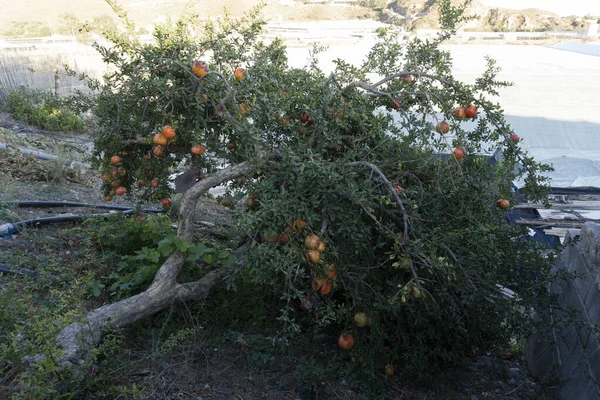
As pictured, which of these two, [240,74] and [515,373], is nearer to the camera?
[240,74]

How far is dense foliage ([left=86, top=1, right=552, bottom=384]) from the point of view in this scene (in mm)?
2484

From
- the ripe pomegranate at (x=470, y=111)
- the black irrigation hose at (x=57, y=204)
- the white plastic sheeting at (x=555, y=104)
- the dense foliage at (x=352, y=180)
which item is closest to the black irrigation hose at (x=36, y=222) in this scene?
the black irrigation hose at (x=57, y=204)

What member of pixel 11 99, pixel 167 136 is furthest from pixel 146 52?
pixel 11 99

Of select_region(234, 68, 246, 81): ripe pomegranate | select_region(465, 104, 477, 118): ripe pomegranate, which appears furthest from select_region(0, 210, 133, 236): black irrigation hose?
select_region(465, 104, 477, 118): ripe pomegranate

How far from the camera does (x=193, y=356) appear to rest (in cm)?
279

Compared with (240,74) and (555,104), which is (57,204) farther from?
(555,104)

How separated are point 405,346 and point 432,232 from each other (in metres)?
0.69

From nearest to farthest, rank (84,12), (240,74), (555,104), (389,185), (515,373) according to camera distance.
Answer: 1. (389,185)
2. (240,74)
3. (515,373)
4. (555,104)
5. (84,12)

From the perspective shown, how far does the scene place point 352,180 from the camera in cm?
254

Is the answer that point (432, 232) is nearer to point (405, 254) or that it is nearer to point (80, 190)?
point (405, 254)

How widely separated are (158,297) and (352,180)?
1.30m

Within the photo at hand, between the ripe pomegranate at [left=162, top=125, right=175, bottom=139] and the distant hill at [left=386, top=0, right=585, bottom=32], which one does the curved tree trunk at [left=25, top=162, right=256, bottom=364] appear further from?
the distant hill at [left=386, top=0, right=585, bottom=32]

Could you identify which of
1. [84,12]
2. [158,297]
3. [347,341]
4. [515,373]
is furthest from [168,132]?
[84,12]

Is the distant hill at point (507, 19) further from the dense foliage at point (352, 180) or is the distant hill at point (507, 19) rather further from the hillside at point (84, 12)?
the dense foliage at point (352, 180)
